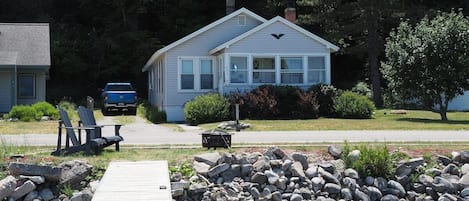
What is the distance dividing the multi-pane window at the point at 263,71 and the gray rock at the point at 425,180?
16403 mm

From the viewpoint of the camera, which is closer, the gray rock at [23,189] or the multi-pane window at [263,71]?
the gray rock at [23,189]

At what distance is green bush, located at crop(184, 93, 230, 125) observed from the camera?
2452 cm

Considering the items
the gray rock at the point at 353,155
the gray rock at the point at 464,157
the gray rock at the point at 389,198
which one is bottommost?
the gray rock at the point at 389,198

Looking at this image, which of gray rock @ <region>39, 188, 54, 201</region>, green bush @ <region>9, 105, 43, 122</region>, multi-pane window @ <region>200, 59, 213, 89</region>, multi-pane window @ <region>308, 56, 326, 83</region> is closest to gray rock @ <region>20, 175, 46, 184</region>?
gray rock @ <region>39, 188, 54, 201</region>

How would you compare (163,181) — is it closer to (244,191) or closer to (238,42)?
(244,191)

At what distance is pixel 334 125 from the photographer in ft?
72.4

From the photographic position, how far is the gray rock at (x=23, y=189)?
10070mm

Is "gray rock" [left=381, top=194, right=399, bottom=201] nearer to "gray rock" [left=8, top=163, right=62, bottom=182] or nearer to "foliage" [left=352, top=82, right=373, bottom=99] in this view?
"gray rock" [left=8, top=163, right=62, bottom=182]

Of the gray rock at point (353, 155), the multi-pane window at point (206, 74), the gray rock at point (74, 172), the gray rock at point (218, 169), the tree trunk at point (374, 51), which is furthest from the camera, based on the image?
the tree trunk at point (374, 51)

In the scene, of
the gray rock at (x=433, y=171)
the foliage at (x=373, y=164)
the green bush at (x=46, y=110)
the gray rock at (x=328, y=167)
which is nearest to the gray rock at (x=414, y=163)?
the gray rock at (x=433, y=171)

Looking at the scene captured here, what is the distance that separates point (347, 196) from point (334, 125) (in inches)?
433

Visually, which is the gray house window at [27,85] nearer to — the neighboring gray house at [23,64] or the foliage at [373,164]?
the neighboring gray house at [23,64]

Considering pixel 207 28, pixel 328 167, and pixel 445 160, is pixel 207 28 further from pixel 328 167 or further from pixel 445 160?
pixel 328 167

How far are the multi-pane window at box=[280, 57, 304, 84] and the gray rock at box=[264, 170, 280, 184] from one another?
17.0m
